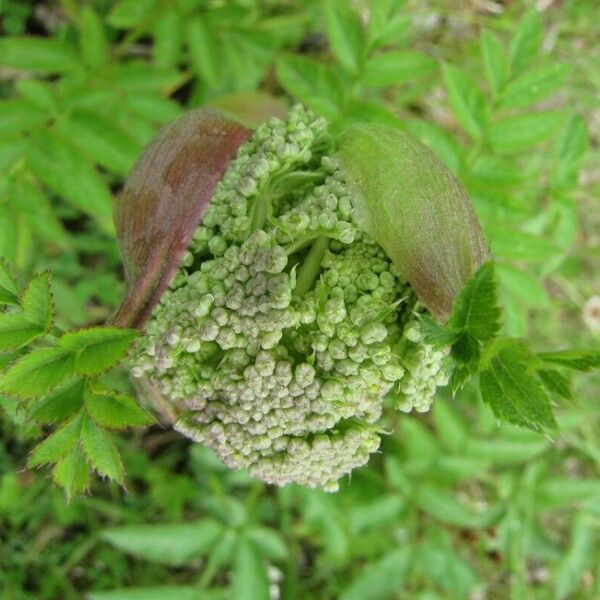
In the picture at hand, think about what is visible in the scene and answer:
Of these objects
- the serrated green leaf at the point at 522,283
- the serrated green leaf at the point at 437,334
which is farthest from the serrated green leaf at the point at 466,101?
the serrated green leaf at the point at 437,334

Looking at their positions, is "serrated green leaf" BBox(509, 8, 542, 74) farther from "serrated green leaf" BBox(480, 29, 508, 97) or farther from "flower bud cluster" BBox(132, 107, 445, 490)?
"flower bud cluster" BBox(132, 107, 445, 490)

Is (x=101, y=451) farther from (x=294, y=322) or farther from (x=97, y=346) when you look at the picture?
(x=294, y=322)

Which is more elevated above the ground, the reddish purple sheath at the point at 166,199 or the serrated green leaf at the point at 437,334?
the reddish purple sheath at the point at 166,199

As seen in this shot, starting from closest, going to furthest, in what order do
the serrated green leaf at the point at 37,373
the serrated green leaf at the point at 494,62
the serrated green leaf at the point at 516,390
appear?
the serrated green leaf at the point at 516,390, the serrated green leaf at the point at 37,373, the serrated green leaf at the point at 494,62

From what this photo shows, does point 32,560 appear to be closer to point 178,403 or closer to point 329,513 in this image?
point 329,513

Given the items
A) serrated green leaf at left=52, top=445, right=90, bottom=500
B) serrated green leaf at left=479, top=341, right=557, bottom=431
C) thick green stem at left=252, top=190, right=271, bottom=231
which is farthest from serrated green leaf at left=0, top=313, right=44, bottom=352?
serrated green leaf at left=479, top=341, right=557, bottom=431

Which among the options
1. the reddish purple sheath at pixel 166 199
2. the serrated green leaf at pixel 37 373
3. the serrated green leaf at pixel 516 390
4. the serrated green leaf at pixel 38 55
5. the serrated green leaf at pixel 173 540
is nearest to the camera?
the serrated green leaf at pixel 516 390

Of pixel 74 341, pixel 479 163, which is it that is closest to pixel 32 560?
pixel 74 341

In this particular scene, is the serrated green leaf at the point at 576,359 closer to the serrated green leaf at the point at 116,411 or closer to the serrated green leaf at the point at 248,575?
the serrated green leaf at the point at 116,411
